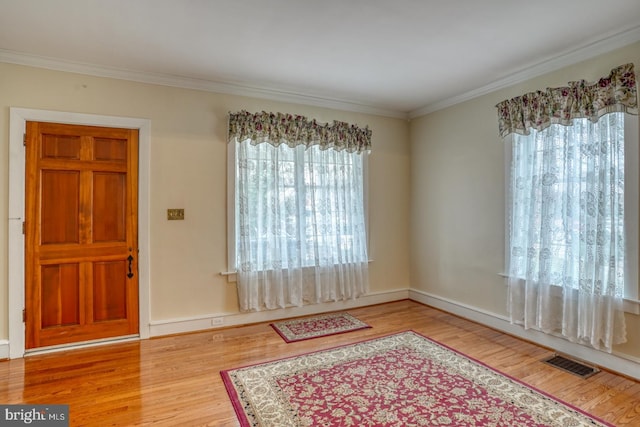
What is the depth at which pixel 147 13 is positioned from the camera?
2.41 meters

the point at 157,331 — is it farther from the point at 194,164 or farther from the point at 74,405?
the point at 194,164

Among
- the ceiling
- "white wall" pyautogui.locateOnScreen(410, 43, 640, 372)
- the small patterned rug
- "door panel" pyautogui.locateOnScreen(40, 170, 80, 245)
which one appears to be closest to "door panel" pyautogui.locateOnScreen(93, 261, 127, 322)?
"door panel" pyautogui.locateOnScreen(40, 170, 80, 245)

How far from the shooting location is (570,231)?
2.98 meters

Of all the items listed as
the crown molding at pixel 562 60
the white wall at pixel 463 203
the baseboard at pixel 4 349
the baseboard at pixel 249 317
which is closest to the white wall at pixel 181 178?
the baseboard at pixel 249 317

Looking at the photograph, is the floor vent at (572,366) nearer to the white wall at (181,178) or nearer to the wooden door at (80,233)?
the white wall at (181,178)

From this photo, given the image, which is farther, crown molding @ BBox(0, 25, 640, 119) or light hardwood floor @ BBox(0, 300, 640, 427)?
crown molding @ BBox(0, 25, 640, 119)

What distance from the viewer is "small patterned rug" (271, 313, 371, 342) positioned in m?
3.60

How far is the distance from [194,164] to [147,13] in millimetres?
1565

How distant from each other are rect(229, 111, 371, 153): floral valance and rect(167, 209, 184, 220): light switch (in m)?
0.97

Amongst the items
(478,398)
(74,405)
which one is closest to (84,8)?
(74,405)

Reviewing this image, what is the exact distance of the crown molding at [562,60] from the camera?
267 cm

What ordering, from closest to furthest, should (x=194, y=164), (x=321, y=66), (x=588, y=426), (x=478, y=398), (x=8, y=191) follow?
(x=588, y=426)
(x=478, y=398)
(x=8, y=191)
(x=321, y=66)
(x=194, y=164)

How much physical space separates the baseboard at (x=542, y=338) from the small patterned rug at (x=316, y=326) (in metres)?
1.21

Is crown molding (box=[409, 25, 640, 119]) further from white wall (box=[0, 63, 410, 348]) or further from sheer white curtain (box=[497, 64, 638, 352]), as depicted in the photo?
white wall (box=[0, 63, 410, 348])
